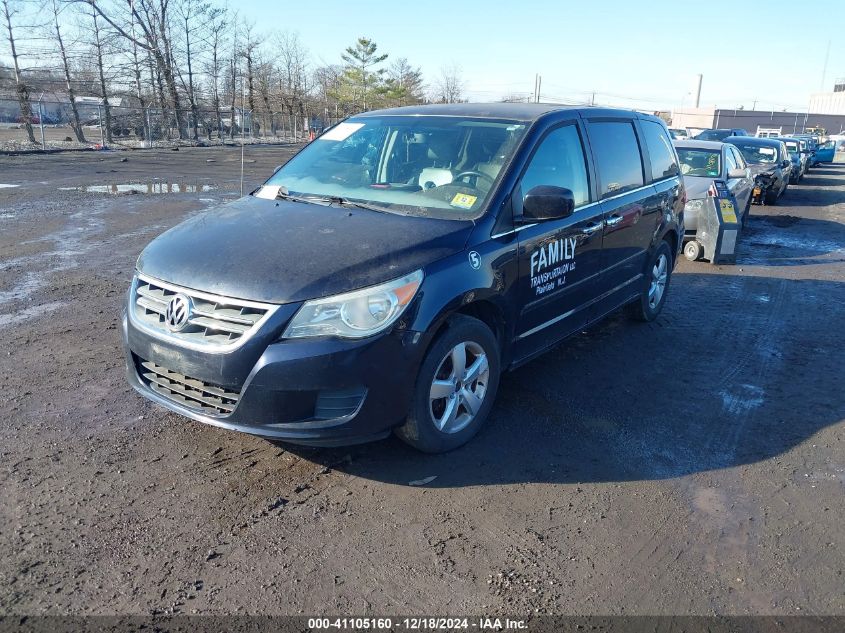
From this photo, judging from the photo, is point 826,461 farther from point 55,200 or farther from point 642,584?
point 55,200

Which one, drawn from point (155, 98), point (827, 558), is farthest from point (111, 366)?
point (155, 98)

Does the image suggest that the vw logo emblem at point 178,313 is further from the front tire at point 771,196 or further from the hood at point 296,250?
the front tire at point 771,196

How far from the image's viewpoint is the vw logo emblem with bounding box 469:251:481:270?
3688 millimetres

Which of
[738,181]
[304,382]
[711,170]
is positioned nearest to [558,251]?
[304,382]

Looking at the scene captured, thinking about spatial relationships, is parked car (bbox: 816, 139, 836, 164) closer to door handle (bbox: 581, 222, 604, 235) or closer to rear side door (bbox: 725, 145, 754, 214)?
rear side door (bbox: 725, 145, 754, 214)

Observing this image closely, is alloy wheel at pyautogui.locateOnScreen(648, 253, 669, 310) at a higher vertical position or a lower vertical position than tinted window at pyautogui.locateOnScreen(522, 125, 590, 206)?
lower

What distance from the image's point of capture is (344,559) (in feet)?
9.63

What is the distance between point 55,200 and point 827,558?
14.0 m

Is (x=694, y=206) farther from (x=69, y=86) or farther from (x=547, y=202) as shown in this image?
(x=69, y=86)

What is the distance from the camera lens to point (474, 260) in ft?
12.2

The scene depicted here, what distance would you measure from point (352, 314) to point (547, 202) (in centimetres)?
148

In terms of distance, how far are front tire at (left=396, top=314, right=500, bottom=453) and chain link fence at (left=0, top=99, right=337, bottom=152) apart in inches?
947

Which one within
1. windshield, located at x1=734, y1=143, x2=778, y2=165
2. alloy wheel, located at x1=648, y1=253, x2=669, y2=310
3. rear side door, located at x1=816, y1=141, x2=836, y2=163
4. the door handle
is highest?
the door handle

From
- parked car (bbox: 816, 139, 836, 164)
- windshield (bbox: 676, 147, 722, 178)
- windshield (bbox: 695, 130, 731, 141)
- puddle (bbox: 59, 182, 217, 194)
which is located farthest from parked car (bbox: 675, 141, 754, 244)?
parked car (bbox: 816, 139, 836, 164)
